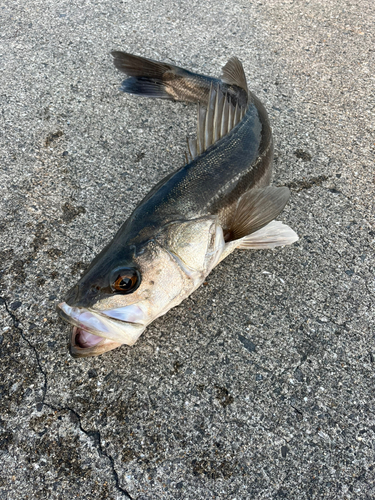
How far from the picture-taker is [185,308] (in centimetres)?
242

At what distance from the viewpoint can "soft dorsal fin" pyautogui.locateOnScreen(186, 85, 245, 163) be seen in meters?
2.56

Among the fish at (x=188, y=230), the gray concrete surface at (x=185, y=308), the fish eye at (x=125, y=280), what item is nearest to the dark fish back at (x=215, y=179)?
the fish at (x=188, y=230)

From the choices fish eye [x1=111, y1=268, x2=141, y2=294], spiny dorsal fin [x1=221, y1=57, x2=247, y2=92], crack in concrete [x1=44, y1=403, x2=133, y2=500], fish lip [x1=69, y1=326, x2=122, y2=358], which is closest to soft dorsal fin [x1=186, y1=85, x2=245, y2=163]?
spiny dorsal fin [x1=221, y1=57, x2=247, y2=92]

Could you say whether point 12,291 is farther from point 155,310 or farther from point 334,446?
point 334,446

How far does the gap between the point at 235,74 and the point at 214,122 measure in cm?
79

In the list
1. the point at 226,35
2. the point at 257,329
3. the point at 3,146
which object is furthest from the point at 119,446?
the point at 226,35

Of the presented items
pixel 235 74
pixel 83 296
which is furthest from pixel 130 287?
pixel 235 74

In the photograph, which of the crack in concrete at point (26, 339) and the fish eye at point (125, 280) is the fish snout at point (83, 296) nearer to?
the fish eye at point (125, 280)

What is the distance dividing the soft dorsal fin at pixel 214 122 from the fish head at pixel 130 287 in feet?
2.04

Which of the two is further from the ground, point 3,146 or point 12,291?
point 3,146

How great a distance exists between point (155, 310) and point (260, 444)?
2.66 feet

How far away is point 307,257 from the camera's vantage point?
2.68 m

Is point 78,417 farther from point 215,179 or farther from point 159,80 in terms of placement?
point 159,80

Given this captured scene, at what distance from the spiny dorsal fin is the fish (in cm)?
2
